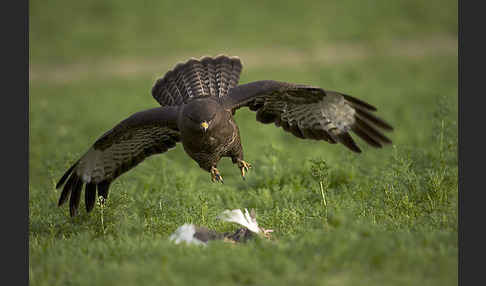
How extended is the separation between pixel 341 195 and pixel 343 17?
56.2ft

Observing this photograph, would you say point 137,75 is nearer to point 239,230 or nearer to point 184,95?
point 184,95

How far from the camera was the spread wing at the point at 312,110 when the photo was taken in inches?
245

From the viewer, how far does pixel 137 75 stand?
760 inches

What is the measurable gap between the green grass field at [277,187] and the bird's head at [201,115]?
0.86 m

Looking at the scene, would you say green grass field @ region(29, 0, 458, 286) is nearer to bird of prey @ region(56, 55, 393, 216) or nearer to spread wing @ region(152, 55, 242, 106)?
bird of prey @ region(56, 55, 393, 216)

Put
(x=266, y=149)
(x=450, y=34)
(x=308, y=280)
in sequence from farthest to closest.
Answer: (x=450, y=34) < (x=266, y=149) < (x=308, y=280)

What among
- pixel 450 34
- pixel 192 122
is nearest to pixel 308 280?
pixel 192 122

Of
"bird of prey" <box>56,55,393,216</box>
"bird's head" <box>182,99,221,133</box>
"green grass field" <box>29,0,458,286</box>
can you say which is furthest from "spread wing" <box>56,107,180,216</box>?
"bird's head" <box>182,99,221,133</box>

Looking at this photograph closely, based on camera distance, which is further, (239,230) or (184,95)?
(184,95)

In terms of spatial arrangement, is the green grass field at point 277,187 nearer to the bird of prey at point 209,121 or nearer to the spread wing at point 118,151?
the spread wing at point 118,151

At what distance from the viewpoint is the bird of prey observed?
20.2 feet

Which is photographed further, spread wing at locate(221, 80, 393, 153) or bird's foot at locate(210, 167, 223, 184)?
bird's foot at locate(210, 167, 223, 184)

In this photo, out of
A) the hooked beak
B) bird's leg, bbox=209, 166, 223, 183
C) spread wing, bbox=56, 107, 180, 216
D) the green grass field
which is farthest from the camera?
bird's leg, bbox=209, 166, 223, 183

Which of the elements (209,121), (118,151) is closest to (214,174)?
(209,121)
